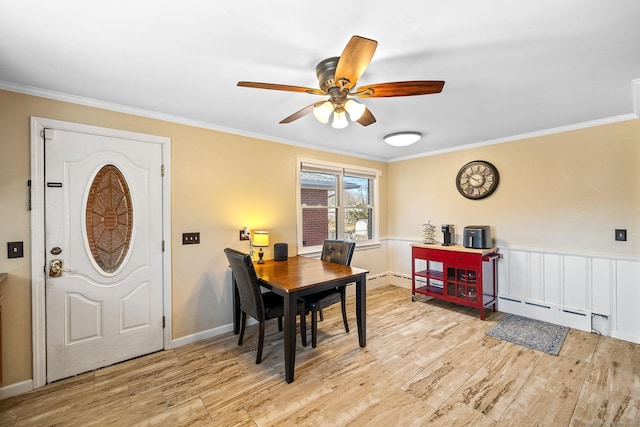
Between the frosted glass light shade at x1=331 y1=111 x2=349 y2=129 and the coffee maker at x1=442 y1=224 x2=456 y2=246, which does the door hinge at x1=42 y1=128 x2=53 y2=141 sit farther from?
the coffee maker at x1=442 y1=224 x2=456 y2=246

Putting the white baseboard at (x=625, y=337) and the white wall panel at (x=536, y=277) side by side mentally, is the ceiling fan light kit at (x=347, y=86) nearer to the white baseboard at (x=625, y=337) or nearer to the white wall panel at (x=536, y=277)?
the white wall panel at (x=536, y=277)

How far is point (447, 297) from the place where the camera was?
3.71 meters

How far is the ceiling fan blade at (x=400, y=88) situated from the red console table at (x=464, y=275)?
2.46 meters

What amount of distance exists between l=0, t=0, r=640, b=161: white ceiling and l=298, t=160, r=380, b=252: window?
1.46 metres

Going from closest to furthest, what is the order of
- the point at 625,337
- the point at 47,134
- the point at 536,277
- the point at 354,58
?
the point at 354,58
the point at 47,134
the point at 625,337
the point at 536,277

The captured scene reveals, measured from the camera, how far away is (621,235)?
112 inches

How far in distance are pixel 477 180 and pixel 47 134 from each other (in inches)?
183

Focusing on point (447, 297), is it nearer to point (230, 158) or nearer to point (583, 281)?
point (583, 281)

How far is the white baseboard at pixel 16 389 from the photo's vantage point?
2.01m

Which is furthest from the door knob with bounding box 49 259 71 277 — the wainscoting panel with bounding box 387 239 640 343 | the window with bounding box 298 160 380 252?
the wainscoting panel with bounding box 387 239 640 343

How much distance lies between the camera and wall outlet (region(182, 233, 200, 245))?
2.80 m

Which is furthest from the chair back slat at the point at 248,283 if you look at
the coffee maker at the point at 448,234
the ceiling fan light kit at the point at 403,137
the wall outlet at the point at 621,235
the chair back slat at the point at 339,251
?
the wall outlet at the point at 621,235

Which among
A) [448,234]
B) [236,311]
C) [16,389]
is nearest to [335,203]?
[448,234]

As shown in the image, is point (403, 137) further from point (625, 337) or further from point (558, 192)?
point (625, 337)
